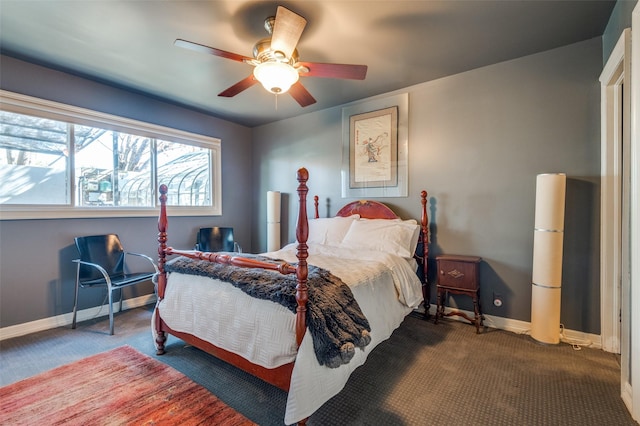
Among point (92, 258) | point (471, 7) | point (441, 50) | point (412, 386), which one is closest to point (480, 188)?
point (441, 50)

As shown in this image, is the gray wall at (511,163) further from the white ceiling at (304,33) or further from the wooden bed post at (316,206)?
the wooden bed post at (316,206)

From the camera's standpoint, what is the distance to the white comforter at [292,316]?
145 centimetres

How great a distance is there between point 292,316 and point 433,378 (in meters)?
1.19

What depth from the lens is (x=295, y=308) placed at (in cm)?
153

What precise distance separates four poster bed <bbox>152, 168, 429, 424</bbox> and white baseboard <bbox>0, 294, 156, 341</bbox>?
1.42 m

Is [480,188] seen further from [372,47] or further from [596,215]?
[372,47]

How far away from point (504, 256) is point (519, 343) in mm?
786

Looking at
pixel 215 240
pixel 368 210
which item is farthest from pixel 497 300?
pixel 215 240

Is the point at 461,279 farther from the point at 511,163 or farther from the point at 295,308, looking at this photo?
the point at 295,308

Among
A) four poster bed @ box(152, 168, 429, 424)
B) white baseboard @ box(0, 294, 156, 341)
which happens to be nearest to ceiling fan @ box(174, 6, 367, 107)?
four poster bed @ box(152, 168, 429, 424)

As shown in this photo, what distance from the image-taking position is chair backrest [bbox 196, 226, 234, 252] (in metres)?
4.02

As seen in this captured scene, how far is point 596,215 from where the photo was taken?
2396mm

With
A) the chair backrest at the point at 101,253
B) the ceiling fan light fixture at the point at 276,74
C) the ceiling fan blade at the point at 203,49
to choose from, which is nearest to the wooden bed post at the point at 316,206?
the ceiling fan light fixture at the point at 276,74

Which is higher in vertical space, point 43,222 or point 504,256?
point 43,222
